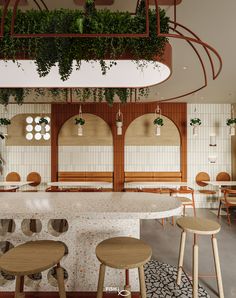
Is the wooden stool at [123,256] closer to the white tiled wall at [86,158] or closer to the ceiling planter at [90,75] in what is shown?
the ceiling planter at [90,75]

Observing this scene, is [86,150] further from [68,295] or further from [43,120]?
[68,295]

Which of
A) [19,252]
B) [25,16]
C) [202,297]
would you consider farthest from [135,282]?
[25,16]

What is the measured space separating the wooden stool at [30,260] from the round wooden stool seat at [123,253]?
1.10 feet

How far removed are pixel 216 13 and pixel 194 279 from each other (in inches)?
111

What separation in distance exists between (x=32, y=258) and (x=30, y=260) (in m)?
0.03

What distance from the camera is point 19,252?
157 centimetres

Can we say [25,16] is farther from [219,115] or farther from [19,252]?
[219,115]

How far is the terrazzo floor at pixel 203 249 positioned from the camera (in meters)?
2.56

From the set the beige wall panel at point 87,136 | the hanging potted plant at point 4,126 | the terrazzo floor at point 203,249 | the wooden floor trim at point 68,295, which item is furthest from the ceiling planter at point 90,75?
the beige wall panel at point 87,136

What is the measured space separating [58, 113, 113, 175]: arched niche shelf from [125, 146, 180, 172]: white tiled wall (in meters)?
0.57

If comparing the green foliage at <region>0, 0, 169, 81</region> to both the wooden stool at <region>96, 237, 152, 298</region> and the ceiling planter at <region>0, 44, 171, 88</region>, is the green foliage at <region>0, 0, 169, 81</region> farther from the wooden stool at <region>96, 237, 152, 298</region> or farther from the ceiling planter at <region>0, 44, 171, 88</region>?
the wooden stool at <region>96, 237, 152, 298</region>

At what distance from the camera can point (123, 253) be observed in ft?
5.03

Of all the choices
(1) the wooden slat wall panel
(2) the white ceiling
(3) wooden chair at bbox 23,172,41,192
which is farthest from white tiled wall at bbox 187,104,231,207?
(3) wooden chair at bbox 23,172,41,192

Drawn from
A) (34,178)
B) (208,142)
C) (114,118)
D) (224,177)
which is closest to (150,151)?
(114,118)
